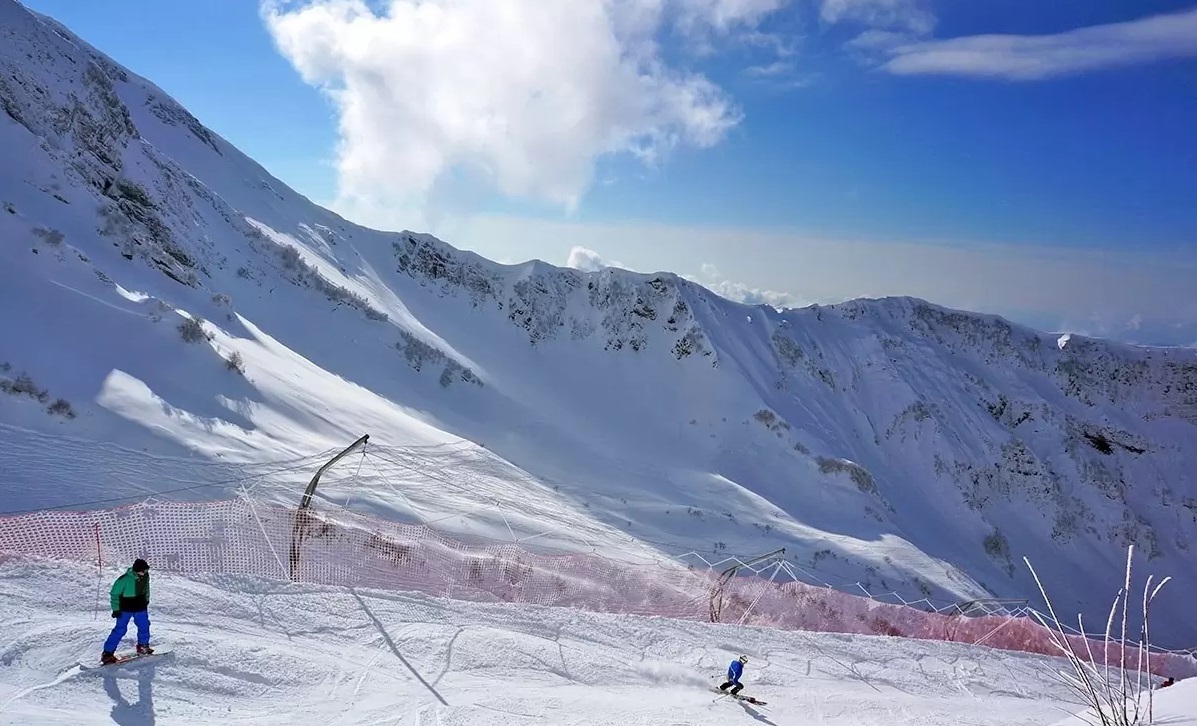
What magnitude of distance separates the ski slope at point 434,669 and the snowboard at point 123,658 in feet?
0.31

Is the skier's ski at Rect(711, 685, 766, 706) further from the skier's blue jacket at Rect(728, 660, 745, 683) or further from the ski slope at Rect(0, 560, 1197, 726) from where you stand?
the skier's blue jacket at Rect(728, 660, 745, 683)

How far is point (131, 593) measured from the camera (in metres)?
8.49

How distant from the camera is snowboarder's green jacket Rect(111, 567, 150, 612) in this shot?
8398 millimetres

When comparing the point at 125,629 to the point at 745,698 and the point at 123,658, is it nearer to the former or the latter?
the point at 123,658

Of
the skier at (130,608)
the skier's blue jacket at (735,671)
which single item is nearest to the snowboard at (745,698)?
the skier's blue jacket at (735,671)

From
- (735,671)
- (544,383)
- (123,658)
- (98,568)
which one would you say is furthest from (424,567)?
(544,383)

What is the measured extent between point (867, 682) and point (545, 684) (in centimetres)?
658

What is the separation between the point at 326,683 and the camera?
929cm

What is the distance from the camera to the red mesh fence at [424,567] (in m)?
11.3

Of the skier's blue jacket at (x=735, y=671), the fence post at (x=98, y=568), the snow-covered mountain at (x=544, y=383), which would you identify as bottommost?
the skier's blue jacket at (x=735, y=671)

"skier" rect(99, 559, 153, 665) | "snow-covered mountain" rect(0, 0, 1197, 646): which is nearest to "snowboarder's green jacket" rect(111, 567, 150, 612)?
"skier" rect(99, 559, 153, 665)

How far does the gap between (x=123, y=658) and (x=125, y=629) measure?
0.40 meters

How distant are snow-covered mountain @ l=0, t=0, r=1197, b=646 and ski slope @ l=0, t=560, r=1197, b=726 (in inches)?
202

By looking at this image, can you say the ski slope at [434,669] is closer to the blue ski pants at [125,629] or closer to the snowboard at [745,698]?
the snowboard at [745,698]
